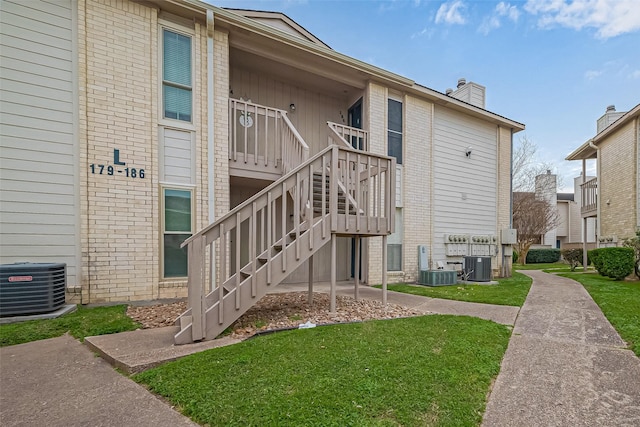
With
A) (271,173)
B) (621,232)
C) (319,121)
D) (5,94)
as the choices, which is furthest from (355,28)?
(621,232)

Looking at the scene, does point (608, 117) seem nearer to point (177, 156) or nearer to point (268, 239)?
point (268, 239)

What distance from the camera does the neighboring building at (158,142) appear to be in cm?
500

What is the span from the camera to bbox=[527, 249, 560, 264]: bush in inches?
862

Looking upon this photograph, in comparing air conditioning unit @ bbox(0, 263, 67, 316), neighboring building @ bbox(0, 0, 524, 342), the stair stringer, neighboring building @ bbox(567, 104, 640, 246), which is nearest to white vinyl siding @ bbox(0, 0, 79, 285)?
neighboring building @ bbox(0, 0, 524, 342)

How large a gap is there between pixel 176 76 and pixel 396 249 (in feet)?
23.2

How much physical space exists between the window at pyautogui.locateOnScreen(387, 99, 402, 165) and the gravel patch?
4.81m

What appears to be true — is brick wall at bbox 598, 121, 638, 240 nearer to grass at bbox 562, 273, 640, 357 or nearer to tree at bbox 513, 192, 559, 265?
grass at bbox 562, 273, 640, 357

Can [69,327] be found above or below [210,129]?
below

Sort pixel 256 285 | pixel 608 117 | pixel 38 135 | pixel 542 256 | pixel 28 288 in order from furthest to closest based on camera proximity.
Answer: pixel 542 256, pixel 608 117, pixel 38 135, pixel 28 288, pixel 256 285

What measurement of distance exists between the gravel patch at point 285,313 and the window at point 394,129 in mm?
4813

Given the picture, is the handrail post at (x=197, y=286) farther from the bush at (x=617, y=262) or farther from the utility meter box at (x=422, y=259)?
the bush at (x=617, y=262)

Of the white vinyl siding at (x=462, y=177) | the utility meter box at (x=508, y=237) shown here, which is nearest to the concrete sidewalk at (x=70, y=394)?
the white vinyl siding at (x=462, y=177)

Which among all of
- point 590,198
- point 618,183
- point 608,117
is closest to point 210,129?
point 618,183

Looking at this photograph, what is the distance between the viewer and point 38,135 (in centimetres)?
514
